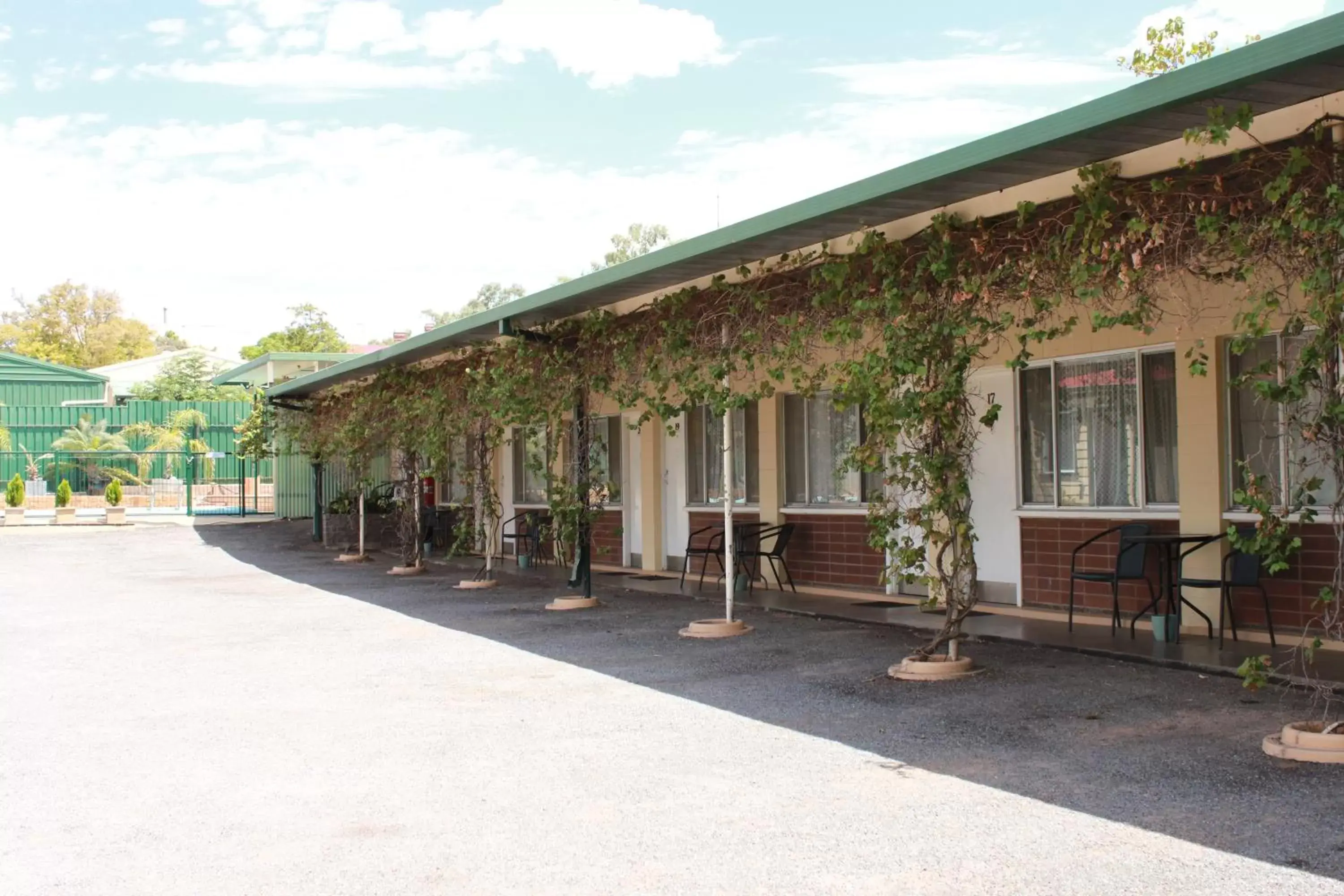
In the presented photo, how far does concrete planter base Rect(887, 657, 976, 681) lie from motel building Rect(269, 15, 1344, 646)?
166 centimetres

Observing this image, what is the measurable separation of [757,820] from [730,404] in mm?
5144

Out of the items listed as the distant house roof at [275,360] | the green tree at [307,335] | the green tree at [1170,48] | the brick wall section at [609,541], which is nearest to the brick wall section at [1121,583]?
the brick wall section at [609,541]

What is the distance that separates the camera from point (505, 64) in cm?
3484

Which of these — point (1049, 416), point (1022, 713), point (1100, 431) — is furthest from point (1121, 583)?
point (1022, 713)

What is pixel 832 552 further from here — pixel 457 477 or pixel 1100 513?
pixel 457 477

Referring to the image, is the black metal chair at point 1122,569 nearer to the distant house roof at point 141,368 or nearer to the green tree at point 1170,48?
the green tree at point 1170,48

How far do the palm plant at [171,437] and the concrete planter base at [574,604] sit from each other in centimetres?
2573

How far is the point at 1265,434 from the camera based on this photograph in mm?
8156

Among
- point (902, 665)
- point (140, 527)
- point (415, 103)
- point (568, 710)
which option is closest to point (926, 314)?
point (902, 665)

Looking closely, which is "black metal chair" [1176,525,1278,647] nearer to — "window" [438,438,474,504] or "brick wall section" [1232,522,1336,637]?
"brick wall section" [1232,522,1336,637]

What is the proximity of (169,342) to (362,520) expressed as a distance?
6757cm

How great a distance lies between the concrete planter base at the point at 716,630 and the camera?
32.4 feet

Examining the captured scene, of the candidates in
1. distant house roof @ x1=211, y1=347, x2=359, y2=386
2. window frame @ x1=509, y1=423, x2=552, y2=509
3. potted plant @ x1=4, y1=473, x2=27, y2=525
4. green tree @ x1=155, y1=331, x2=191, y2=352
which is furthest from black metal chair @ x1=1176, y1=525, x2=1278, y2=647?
green tree @ x1=155, y1=331, x2=191, y2=352

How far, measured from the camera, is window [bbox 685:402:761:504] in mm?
13719
